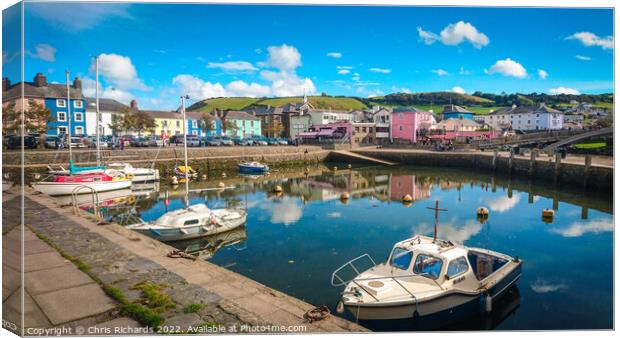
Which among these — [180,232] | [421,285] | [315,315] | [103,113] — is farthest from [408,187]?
[103,113]

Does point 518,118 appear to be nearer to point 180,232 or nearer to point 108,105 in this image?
point 108,105

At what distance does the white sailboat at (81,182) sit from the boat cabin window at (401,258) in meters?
19.5

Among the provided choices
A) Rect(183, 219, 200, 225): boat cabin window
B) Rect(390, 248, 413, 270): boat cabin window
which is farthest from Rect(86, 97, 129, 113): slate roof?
Rect(390, 248, 413, 270): boat cabin window

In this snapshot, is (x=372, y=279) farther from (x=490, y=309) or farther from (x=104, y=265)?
(x=104, y=265)

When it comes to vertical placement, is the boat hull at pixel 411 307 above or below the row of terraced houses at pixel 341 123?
below

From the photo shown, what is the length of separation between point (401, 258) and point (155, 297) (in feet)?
16.6

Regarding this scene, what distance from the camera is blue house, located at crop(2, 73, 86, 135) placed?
5486 millimetres

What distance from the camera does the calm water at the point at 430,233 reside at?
351 inches

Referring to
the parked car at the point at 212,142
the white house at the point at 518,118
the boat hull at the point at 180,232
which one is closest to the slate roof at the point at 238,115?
the parked car at the point at 212,142

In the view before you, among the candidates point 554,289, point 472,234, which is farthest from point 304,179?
point 554,289

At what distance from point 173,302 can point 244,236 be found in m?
9.10

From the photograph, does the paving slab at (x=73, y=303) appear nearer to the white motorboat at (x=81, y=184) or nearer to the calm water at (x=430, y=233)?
the calm water at (x=430, y=233)

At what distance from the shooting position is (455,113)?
251ft

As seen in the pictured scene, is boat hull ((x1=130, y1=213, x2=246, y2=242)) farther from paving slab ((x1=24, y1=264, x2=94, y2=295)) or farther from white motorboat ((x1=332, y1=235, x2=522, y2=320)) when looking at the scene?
white motorboat ((x1=332, y1=235, x2=522, y2=320))
